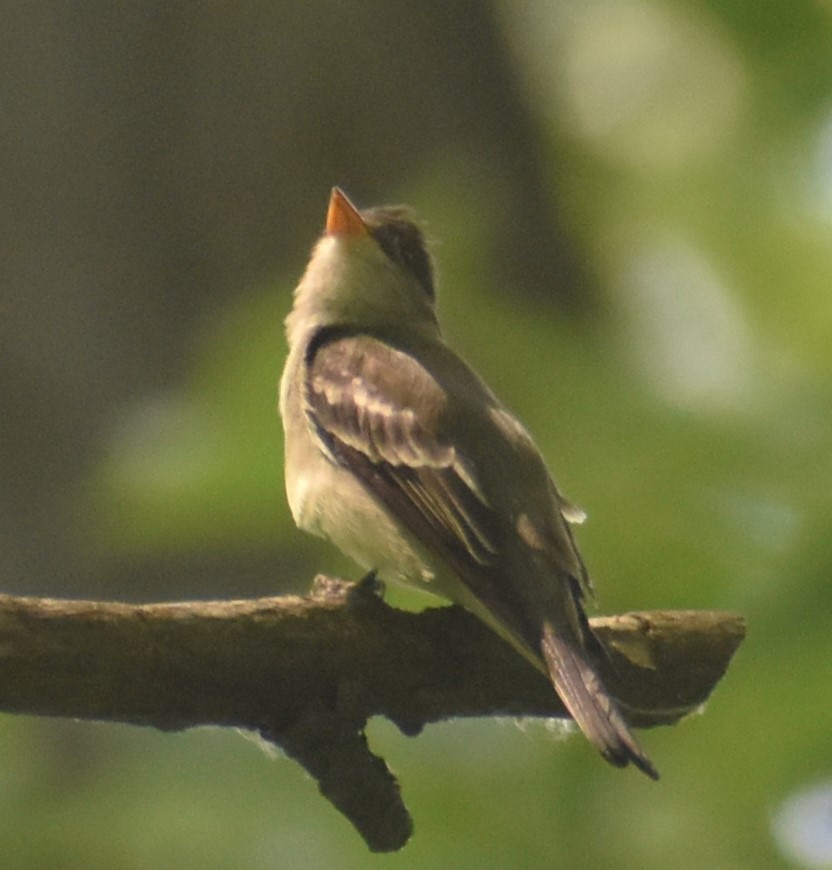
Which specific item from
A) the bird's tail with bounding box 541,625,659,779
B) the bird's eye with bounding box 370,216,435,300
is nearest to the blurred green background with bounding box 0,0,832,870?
the bird's eye with bounding box 370,216,435,300

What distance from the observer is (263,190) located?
4.07 metres

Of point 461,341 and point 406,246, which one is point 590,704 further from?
point 406,246

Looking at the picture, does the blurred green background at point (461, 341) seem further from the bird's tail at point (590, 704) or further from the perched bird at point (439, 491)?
the bird's tail at point (590, 704)

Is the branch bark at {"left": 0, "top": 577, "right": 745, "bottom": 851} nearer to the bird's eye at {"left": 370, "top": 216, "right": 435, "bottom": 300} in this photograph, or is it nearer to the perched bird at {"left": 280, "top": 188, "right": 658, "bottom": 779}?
the perched bird at {"left": 280, "top": 188, "right": 658, "bottom": 779}

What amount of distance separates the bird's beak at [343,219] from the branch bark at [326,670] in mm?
1190

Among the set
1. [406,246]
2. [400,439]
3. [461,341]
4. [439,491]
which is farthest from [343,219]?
[439,491]

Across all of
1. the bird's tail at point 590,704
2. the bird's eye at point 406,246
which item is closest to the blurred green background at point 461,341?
the bird's eye at point 406,246

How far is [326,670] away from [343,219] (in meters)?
1.48

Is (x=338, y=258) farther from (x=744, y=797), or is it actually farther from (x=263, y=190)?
(x=744, y=797)

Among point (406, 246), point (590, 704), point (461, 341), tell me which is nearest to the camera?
point (590, 704)

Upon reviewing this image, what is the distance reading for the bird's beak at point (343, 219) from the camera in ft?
10.7

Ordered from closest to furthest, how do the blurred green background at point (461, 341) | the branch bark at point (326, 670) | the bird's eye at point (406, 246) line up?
the branch bark at point (326, 670) < the blurred green background at point (461, 341) < the bird's eye at point (406, 246)

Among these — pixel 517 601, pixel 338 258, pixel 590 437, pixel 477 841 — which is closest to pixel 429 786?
pixel 477 841

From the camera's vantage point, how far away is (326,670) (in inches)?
77.8
